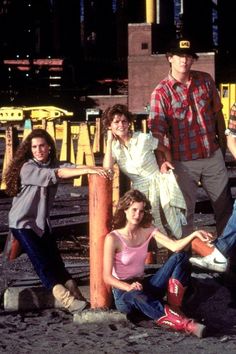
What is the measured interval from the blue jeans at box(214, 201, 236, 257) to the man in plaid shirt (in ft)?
1.22

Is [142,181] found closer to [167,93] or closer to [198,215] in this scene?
[167,93]

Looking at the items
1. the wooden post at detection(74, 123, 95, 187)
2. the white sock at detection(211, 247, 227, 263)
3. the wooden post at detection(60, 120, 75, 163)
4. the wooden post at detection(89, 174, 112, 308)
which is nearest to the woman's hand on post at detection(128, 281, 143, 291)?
the wooden post at detection(89, 174, 112, 308)

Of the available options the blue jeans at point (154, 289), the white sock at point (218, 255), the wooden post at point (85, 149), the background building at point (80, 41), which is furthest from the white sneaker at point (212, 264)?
the background building at point (80, 41)

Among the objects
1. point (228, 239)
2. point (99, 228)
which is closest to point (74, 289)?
point (99, 228)

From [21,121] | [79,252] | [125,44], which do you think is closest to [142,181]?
[79,252]

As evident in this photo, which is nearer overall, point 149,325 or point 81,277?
point 149,325

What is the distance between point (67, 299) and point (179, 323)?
3.22 feet

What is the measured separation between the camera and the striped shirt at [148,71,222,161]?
265 inches

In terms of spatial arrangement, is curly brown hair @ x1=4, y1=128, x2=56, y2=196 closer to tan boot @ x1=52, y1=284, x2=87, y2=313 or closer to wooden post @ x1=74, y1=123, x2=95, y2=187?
tan boot @ x1=52, y1=284, x2=87, y2=313

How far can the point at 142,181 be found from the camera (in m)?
6.70

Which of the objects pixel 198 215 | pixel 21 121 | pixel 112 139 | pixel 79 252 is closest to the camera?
pixel 112 139

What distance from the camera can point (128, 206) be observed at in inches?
232

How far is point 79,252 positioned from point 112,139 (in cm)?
236

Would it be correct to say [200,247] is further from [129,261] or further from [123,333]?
[123,333]
